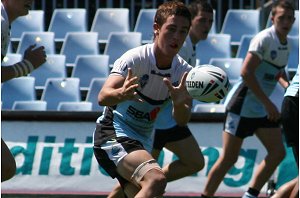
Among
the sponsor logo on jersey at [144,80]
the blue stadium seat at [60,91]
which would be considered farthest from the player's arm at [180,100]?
the blue stadium seat at [60,91]

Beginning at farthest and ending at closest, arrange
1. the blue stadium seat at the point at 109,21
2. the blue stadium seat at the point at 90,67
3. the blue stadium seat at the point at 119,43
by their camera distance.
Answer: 1. the blue stadium seat at the point at 109,21
2. the blue stadium seat at the point at 119,43
3. the blue stadium seat at the point at 90,67

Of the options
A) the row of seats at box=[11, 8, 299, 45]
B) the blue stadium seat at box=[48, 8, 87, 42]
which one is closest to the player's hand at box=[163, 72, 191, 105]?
the row of seats at box=[11, 8, 299, 45]

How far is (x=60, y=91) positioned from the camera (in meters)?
12.9

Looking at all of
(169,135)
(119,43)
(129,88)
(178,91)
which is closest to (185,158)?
(169,135)

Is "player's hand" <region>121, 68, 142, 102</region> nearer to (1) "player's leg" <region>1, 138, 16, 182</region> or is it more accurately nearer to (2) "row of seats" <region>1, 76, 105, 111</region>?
(1) "player's leg" <region>1, 138, 16, 182</region>

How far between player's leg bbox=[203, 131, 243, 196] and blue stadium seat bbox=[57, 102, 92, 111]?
7.72ft

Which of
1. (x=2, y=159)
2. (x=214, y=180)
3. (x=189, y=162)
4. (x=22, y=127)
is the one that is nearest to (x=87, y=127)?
(x=22, y=127)

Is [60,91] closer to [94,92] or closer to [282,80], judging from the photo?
→ [94,92]

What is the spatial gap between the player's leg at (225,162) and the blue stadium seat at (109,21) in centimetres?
442

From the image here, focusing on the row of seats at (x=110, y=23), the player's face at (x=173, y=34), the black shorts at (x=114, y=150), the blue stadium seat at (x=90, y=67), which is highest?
the player's face at (x=173, y=34)

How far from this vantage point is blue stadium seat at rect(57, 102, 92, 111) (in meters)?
12.2

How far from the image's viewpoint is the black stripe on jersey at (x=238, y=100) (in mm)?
10445

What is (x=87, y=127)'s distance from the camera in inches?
453

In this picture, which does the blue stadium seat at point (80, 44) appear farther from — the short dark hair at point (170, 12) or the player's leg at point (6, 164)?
the player's leg at point (6, 164)
